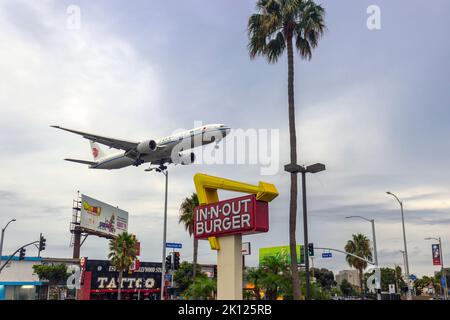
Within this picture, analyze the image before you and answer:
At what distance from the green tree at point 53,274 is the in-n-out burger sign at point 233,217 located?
64.4 m

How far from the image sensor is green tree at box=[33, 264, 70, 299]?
77.4m

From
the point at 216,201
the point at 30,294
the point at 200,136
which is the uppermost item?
the point at 200,136

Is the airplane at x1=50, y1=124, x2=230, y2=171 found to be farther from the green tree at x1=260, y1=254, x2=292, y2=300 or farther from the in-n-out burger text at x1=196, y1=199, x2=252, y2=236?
the in-n-out burger text at x1=196, y1=199, x2=252, y2=236

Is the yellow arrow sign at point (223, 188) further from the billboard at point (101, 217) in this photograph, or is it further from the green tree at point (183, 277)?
the billboard at point (101, 217)

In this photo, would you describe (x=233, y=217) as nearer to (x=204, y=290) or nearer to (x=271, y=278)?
(x=271, y=278)

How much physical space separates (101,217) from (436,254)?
66.0m

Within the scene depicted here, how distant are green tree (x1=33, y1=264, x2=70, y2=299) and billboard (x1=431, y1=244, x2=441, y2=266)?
61049 millimetres

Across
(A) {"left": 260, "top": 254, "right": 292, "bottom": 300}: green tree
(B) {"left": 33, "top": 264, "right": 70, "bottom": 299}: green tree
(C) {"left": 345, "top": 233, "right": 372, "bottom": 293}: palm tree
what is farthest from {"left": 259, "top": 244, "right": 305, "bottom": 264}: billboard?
(A) {"left": 260, "top": 254, "right": 292, "bottom": 300}: green tree
